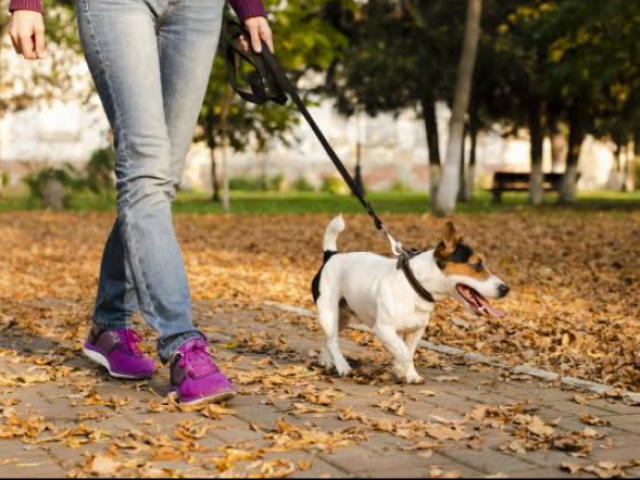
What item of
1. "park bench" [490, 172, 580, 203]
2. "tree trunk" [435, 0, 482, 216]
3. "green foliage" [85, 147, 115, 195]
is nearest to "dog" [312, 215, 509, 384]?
"tree trunk" [435, 0, 482, 216]

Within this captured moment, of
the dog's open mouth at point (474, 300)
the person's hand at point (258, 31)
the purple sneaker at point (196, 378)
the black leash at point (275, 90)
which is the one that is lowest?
the purple sneaker at point (196, 378)

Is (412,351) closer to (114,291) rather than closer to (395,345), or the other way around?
(395,345)

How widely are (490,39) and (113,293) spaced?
22.9 meters

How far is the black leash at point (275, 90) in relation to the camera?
4746mm

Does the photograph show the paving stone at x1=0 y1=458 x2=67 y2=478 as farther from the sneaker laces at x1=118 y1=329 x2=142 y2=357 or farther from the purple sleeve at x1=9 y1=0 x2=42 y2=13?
the purple sleeve at x1=9 y1=0 x2=42 y2=13

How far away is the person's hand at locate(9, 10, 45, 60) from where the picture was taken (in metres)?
4.15

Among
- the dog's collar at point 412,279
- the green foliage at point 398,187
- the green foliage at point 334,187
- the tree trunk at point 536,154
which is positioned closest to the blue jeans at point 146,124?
the dog's collar at point 412,279

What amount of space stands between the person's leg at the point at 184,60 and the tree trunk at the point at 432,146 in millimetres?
22304

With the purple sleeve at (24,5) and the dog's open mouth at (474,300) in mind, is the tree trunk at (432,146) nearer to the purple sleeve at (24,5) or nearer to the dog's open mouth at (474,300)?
the dog's open mouth at (474,300)

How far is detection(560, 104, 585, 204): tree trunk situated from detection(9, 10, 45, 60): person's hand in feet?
85.5

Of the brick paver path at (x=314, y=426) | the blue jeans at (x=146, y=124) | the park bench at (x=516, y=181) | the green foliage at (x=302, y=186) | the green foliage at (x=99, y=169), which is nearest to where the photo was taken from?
the brick paver path at (x=314, y=426)

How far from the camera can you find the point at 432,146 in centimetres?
2834

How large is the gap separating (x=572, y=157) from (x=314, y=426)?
26599 mm

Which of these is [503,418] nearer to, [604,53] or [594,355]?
[594,355]
